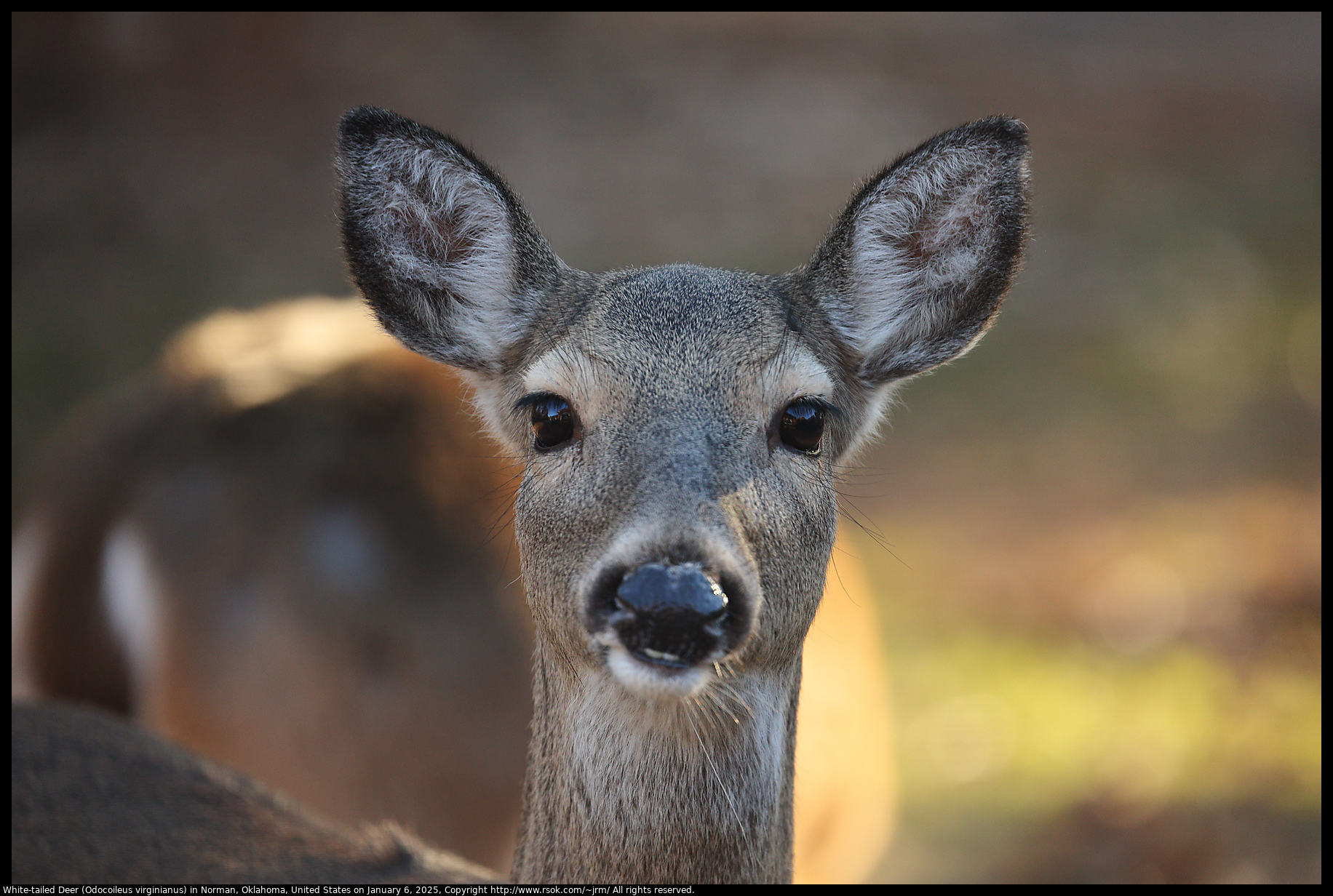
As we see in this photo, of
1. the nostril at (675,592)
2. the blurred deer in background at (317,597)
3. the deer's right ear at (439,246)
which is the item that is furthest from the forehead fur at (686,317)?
the blurred deer in background at (317,597)

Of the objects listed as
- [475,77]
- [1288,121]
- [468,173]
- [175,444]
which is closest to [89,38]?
[475,77]

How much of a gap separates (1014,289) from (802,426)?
1113 mm

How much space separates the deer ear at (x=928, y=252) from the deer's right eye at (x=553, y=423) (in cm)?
77

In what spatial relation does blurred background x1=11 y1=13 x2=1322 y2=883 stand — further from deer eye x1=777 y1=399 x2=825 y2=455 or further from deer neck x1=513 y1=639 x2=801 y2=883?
deer neck x1=513 y1=639 x2=801 y2=883

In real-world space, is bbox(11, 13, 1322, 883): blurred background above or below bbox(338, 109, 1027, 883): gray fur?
above

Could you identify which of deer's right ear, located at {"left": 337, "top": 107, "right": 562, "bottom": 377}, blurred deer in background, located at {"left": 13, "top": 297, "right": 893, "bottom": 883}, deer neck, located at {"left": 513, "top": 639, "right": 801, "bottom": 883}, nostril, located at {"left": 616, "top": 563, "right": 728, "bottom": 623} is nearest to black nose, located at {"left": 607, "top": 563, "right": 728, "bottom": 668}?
nostril, located at {"left": 616, "top": 563, "right": 728, "bottom": 623}

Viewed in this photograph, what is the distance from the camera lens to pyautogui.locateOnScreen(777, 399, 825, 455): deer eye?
2.70 m

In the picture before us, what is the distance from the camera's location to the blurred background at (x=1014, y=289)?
676cm

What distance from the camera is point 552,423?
272 centimetres

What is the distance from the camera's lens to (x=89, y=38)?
1165 centimetres

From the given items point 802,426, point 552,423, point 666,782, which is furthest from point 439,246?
point 666,782

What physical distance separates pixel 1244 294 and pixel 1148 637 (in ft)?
17.9

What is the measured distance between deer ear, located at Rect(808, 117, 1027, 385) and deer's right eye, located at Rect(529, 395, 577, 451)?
773 millimetres

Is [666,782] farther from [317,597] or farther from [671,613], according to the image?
[317,597]
